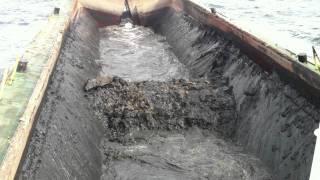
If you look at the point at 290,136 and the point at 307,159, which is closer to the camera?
the point at 307,159

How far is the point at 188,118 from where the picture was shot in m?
7.53

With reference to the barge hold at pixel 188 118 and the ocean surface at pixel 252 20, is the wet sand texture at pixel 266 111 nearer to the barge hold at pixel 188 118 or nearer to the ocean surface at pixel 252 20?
the barge hold at pixel 188 118

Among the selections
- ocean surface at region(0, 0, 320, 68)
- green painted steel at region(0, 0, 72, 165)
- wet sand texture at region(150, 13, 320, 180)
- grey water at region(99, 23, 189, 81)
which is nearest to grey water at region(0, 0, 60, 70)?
ocean surface at region(0, 0, 320, 68)

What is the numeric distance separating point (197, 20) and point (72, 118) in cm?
668

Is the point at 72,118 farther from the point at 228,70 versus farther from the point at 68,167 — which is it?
the point at 228,70

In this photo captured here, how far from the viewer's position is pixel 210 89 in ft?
26.9

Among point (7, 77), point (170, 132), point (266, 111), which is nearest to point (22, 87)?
point (7, 77)

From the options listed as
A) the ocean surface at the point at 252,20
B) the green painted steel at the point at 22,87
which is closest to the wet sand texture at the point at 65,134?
the green painted steel at the point at 22,87

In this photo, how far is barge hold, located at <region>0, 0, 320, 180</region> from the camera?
550cm

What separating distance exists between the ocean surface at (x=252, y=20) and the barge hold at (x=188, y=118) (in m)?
3.70

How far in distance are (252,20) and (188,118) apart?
11.8m

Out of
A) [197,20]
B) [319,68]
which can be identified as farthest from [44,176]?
[197,20]

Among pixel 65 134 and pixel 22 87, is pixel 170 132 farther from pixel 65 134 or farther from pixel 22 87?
pixel 22 87

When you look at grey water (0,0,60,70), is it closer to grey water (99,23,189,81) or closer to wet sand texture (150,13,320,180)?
grey water (99,23,189,81)
